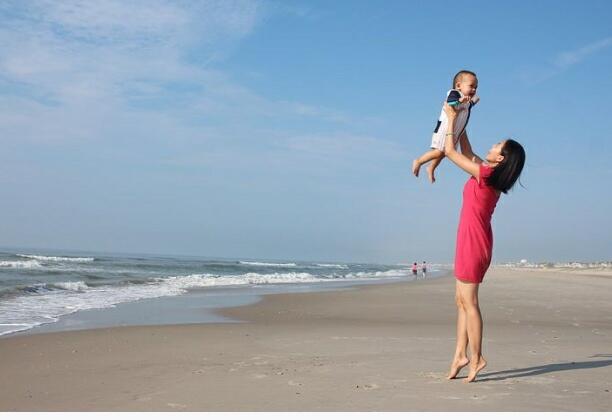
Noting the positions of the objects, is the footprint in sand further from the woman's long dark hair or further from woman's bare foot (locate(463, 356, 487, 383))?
the woman's long dark hair

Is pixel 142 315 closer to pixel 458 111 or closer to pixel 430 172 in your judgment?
pixel 430 172

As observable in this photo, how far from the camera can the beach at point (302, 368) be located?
3.79m

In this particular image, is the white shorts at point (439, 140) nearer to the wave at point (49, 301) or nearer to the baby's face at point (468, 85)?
the baby's face at point (468, 85)

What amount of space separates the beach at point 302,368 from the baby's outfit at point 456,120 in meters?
1.76

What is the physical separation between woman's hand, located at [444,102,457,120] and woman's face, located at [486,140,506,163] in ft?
1.23

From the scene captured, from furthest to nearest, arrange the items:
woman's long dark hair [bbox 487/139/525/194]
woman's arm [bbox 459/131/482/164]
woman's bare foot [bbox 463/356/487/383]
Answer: woman's arm [bbox 459/131/482/164] < woman's bare foot [bbox 463/356/487/383] < woman's long dark hair [bbox 487/139/525/194]

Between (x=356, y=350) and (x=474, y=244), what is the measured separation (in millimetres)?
2348

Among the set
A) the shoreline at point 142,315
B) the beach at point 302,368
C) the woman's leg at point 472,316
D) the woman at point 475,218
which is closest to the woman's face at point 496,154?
the woman at point 475,218

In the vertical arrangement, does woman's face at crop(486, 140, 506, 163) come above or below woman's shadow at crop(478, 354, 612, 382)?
above

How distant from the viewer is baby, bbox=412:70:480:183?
4211 mm

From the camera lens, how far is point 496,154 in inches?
167

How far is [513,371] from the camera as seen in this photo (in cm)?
486

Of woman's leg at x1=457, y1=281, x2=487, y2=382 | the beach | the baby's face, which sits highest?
the baby's face

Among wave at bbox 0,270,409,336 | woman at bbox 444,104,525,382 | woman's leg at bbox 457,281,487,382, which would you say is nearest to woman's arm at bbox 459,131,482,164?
woman at bbox 444,104,525,382
